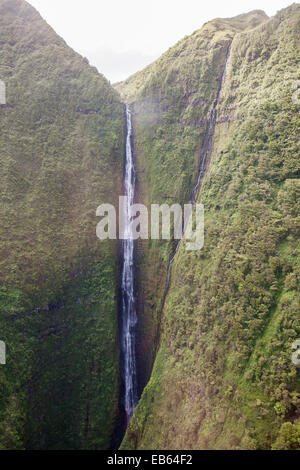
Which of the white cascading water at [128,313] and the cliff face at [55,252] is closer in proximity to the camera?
the cliff face at [55,252]

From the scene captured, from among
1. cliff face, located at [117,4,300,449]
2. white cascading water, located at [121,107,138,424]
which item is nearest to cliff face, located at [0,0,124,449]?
white cascading water, located at [121,107,138,424]

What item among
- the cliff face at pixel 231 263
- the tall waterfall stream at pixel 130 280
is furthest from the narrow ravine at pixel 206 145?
the cliff face at pixel 231 263

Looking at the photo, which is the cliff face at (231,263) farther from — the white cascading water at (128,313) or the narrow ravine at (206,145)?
the white cascading water at (128,313)

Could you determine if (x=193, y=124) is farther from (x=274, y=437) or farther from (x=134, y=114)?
(x=274, y=437)

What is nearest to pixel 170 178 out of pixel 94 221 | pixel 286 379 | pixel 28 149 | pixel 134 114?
pixel 94 221

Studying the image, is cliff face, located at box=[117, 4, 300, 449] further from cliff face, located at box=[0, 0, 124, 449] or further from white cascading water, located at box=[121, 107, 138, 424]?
cliff face, located at box=[0, 0, 124, 449]

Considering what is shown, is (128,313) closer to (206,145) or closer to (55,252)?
(55,252)
